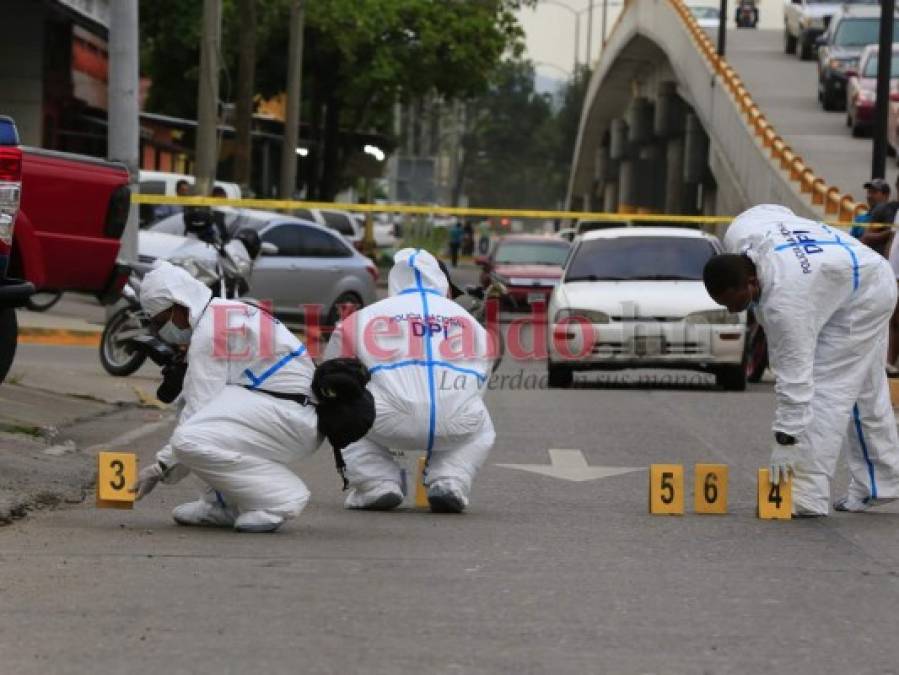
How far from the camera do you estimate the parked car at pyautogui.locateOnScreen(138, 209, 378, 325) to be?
28391 millimetres

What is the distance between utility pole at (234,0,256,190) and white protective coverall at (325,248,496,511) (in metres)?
29.2

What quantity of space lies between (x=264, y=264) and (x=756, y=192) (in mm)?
14666

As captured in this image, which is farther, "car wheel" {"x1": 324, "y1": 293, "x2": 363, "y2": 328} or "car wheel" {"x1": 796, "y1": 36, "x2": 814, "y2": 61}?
"car wheel" {"x1": 796, "y1": 36, "x2": 814, "y2": 61}

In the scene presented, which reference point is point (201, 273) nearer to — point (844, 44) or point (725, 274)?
point (725, 274)

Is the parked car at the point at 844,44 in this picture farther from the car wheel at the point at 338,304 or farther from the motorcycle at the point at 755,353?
the motorcycle at the point at 755,353

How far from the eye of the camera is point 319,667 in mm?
6504

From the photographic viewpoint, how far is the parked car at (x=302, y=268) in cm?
2839

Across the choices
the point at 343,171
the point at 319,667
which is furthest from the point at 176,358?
the point at 343,171

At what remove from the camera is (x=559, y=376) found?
816 inches

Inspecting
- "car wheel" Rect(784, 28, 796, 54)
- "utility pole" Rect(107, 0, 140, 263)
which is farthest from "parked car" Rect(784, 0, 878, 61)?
"utility pole" Rect(107, 0, 140, 263)

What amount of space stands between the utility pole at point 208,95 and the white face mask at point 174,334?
2092 cm

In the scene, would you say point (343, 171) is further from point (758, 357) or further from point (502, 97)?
point (502, 97)

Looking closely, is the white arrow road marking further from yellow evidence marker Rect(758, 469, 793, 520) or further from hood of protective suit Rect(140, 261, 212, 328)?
hood of protective suit Rect(140, 261, 212, 328)

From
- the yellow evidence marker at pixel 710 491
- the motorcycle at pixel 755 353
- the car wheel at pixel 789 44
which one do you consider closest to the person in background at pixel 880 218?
the motorcycle at pixel 755 353
